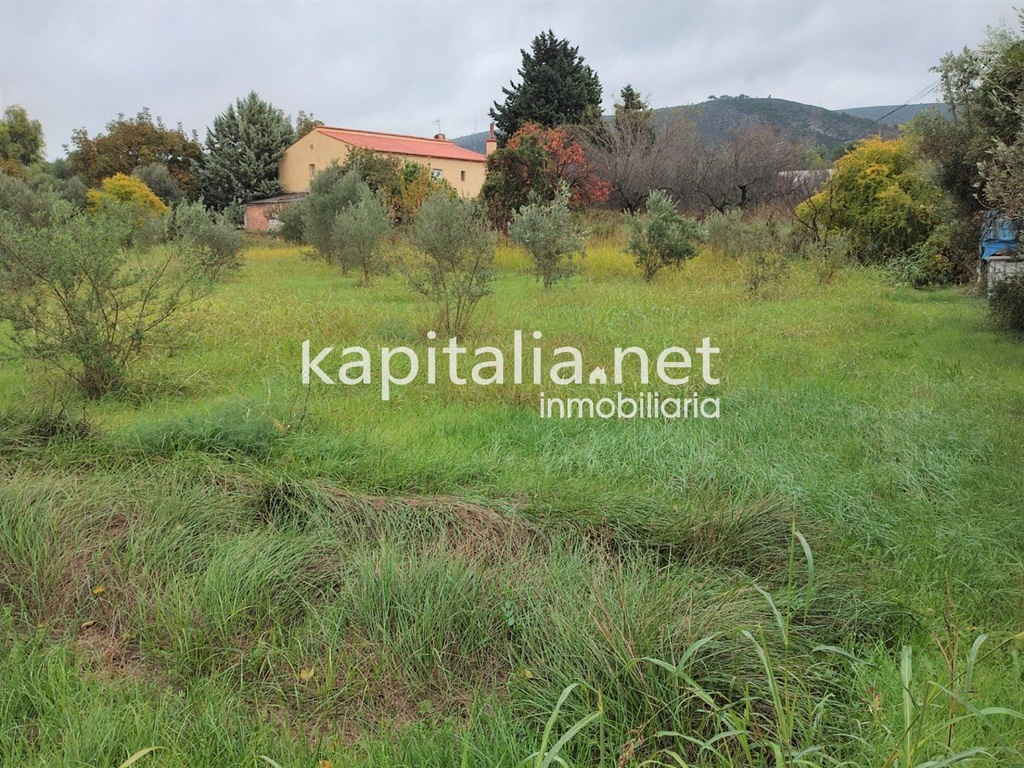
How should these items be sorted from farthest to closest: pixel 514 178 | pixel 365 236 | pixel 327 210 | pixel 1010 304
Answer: pixel 514 178 < pixel 327 210 < pixel 365 236 < pixel 1010 304

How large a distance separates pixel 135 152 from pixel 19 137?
8.84 meters

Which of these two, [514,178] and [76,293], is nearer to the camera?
[76,293]

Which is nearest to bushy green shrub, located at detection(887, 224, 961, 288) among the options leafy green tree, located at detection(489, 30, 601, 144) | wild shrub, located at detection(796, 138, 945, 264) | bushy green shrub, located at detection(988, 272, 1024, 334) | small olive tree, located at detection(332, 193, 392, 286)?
wild shrub, located at detection(796, 138, 945, 264)

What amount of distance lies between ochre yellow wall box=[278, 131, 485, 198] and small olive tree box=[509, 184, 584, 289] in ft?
66.6

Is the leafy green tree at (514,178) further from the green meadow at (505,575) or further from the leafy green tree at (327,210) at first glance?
the green meadow at (505,575)

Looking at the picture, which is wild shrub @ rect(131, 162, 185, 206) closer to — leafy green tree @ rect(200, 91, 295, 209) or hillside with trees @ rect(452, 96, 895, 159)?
leafy green tree @ rect(200, 91, 295, 209)

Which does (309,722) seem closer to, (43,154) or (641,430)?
(641,430)

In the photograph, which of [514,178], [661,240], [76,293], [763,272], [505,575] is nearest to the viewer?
[505,575]

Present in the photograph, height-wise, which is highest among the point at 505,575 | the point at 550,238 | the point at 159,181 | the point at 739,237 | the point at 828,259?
the point at 159,181

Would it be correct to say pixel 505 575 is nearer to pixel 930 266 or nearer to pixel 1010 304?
pixel 1010 304

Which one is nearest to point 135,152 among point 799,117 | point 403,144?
point 403,144

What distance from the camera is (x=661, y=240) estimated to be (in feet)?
41.4

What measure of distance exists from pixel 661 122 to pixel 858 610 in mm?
33394

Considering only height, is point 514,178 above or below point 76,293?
above
